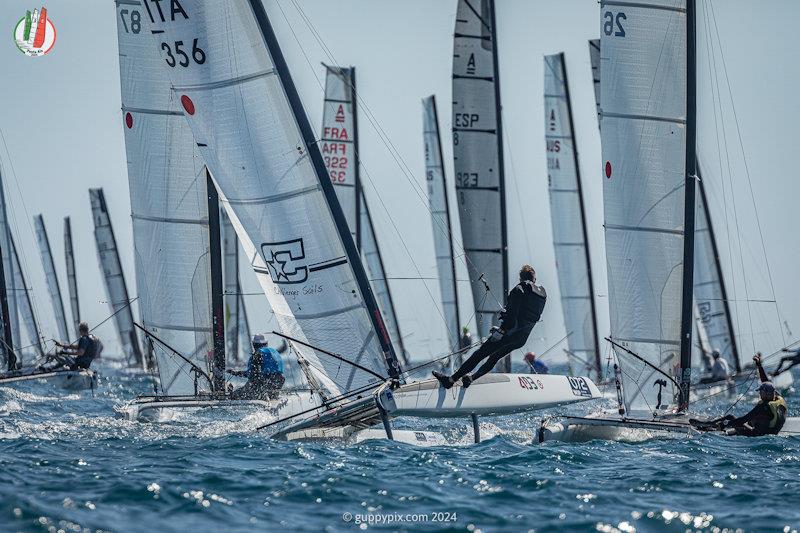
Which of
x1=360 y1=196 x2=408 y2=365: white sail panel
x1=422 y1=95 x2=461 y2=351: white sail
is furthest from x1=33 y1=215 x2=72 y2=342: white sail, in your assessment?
x1=422 y1=95 x2=461 y2=351: white sail

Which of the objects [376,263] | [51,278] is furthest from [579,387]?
[51,278]

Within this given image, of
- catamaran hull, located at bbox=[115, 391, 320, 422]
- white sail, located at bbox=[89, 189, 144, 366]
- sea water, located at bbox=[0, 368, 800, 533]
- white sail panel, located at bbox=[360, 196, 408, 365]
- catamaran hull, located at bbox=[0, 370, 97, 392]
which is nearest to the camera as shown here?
sea water, located at bbox=[0, 368, 800, 533]

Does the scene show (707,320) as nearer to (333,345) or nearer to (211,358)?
(211,358)

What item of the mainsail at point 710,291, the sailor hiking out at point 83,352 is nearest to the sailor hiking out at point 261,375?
the sailor hiking out at point 83,352

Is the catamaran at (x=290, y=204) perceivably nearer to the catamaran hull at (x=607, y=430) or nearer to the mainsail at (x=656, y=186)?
the catamaran hull at (x=607, y=430)

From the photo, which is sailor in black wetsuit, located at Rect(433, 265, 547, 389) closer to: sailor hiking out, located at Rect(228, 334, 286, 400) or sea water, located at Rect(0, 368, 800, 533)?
sea water, located at Rect(0, 368, 800, 533)

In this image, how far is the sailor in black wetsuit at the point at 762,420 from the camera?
512 inches

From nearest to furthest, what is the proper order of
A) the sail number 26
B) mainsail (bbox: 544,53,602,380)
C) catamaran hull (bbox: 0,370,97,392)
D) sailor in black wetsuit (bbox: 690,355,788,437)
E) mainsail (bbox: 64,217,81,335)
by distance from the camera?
sailor in black wetsuit (bbox: 690,355,788,437), the sail number 26, catamaran hull (bbox: 0,370,97,392), mainsail (bbox: 544,53,602,380), mainsail (bbox: 64,217,81,335)

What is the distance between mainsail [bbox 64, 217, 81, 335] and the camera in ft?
142

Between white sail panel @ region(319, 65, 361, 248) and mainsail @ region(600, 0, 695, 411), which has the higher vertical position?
white sail panel @ region(319, 65, 361, 248)

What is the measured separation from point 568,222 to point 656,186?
11946 millimetres

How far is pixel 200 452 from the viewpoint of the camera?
10.8 meters

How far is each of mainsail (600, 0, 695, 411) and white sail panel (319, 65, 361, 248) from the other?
1066cm

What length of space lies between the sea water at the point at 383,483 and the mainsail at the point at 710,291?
47.8 ft
